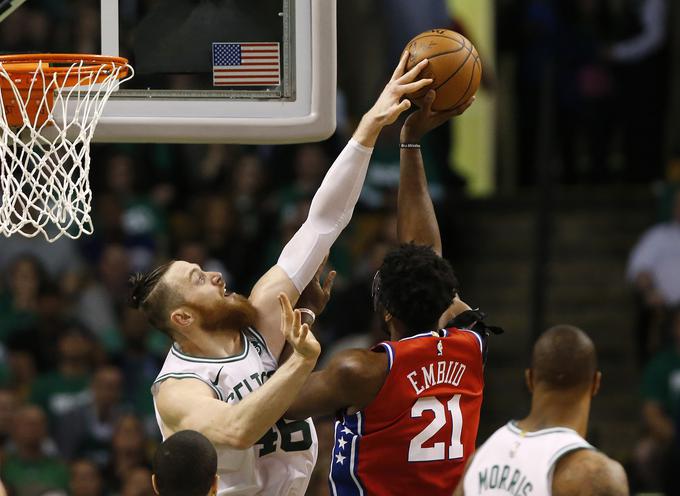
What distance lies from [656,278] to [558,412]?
16.3ft

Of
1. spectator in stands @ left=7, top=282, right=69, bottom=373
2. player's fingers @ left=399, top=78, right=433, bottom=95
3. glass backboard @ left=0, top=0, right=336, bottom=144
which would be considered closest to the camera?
player's fingers @ left=399, top=78, right=433, bottom=95

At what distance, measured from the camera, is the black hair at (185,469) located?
427cm

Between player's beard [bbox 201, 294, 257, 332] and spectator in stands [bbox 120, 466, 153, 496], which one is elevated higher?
player's beard [bbox 201, 294, 257, 332]

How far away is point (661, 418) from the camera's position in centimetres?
911

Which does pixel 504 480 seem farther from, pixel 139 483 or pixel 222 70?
pixel 139 483

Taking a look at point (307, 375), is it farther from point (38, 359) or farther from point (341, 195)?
point (38, 359)

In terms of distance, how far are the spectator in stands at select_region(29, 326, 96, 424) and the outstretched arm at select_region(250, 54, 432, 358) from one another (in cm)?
436

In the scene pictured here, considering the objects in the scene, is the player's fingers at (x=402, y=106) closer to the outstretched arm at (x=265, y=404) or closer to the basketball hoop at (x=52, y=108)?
the outstretched arm at (x=265, y=404)

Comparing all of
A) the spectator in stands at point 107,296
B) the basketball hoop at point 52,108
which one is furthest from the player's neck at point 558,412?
the spectator in stands at point 107,296

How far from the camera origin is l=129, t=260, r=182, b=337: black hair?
5055mm

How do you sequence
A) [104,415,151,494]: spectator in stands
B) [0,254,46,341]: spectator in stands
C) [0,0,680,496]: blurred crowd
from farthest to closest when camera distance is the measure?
[0,254,46,341]: spectator in stands < [0,0,680,496]: blurred crowd < [104,415,151,494]: spectator in stands

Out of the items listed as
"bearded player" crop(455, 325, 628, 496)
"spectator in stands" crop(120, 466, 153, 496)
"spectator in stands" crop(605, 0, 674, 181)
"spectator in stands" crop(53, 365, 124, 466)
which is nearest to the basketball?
"bearded player" crop(455, 325, 628, 496)

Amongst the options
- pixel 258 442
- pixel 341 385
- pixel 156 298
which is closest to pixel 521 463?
pixel 341 385

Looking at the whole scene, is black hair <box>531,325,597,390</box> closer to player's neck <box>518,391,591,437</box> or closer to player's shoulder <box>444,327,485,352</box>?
player's neck <box>518,391,591,437</box>
